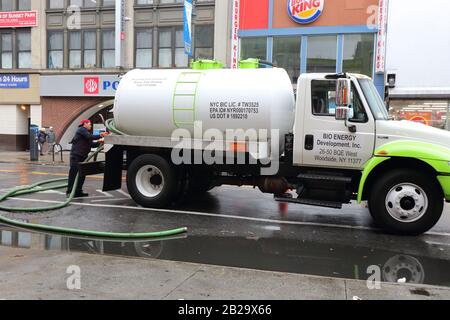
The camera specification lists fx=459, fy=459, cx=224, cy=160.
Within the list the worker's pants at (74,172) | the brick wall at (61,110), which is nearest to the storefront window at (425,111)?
the worker's pants at (74,172)

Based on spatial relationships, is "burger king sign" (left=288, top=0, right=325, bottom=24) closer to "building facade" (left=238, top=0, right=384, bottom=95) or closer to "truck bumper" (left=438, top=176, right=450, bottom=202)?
"building facade" (left=238, top=0, right=384, bottom=95)

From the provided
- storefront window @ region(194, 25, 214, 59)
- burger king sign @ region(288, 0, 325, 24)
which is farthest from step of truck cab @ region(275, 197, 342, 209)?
storefront window @ region(194, 25, 214, 59)

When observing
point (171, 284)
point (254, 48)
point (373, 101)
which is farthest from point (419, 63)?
point (171, 284)

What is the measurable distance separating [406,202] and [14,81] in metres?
25.2

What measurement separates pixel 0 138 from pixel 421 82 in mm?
23141

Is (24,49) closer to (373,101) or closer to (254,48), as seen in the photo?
(254,48)

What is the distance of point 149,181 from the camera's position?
9555mm

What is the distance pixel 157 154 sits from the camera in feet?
30.7

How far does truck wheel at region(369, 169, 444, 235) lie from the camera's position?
7277 mm

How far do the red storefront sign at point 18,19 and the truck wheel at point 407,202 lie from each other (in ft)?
80.7

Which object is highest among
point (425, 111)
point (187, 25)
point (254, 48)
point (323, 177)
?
point (187, 25)

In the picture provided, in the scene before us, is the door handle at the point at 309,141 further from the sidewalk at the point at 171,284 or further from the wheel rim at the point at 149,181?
the sidewalk at the point at 171,284
